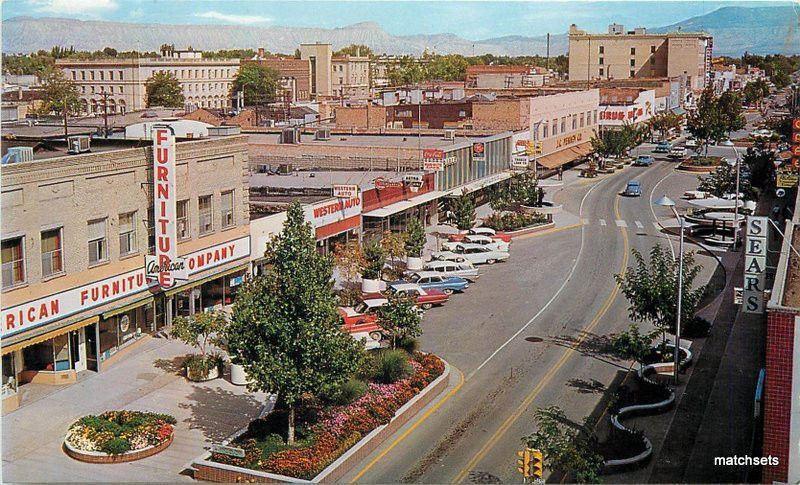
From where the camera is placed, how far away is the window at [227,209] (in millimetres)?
37469

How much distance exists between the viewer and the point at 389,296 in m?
32.4

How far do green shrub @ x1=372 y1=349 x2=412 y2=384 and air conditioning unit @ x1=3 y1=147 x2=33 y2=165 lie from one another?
12.3 metres

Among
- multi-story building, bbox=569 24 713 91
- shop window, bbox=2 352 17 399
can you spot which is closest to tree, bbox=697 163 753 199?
shop window, bbox=2 352 17 399

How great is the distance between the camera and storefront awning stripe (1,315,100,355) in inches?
1065

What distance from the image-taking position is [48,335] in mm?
28469

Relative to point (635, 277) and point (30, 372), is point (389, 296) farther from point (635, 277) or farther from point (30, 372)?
point (30, 372)

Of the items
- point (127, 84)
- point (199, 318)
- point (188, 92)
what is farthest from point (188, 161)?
point (188, 92)

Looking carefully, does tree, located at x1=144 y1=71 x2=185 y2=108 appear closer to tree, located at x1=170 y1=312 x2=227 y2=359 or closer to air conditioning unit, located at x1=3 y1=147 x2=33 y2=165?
air conditioning unit, located at x1=3 y1=147 x2=33 y2=165

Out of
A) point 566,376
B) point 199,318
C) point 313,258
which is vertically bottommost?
point 566,376

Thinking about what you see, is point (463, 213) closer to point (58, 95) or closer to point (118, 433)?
point (118, 433)

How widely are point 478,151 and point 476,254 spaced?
16604 millimetres

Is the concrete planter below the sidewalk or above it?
above

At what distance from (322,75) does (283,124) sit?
81.3 meters

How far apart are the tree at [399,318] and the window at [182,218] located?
322 inches
